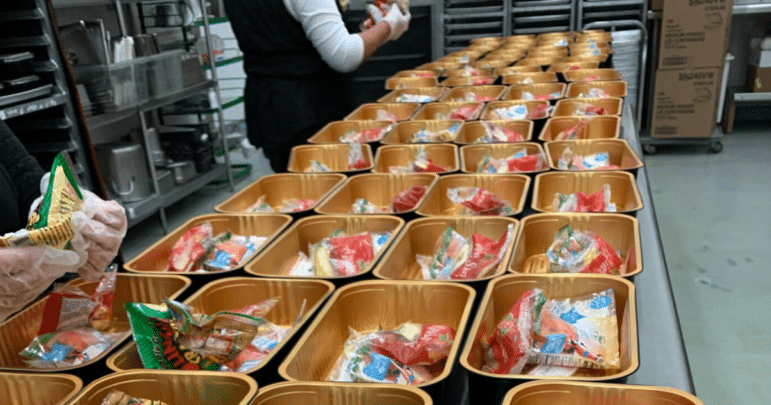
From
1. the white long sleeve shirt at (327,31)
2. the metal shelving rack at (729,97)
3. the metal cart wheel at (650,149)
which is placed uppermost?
the white long sleeve shirt at (327,31)

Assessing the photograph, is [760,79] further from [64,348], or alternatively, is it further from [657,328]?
[64,348]

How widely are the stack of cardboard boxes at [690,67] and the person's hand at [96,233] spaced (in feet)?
14.4

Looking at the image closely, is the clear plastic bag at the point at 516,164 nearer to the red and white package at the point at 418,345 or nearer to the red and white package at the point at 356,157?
the red and white package at the point at 356,157

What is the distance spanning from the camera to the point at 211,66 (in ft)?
14.4

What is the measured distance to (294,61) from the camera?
250 centimetres

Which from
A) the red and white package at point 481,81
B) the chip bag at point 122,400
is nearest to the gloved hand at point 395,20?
the red and white package at point 481,81

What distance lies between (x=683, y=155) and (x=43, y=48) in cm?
444

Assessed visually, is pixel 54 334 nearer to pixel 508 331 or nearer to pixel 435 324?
pixel 435 324

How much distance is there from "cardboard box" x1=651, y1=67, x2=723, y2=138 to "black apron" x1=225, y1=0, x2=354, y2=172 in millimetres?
2967

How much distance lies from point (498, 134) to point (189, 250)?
1095 mm

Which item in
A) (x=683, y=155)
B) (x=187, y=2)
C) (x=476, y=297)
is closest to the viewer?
(x=476, y=297)

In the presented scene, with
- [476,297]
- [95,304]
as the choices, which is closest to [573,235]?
[476,297]

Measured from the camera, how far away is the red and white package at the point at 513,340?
2.91 feet

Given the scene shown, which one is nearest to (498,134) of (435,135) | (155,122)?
(435,135)
